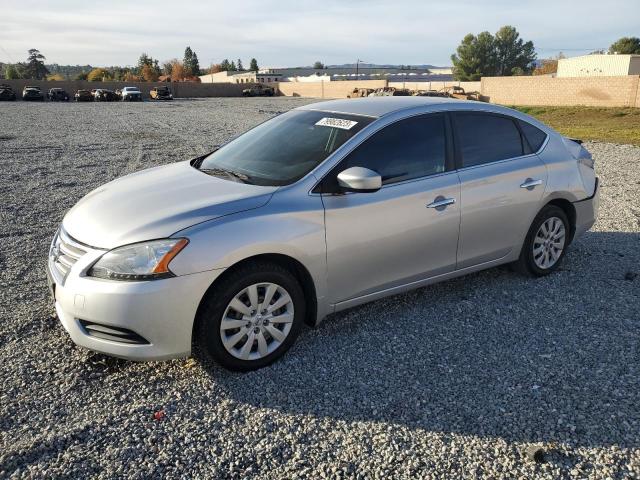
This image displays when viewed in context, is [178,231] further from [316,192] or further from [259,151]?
[259,151]

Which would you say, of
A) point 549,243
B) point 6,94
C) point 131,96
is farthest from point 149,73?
point 549,243

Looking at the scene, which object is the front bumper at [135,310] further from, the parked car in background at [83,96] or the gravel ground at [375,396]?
the parked car in background at [83,96]

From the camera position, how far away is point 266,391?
335cm

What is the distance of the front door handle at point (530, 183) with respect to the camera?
4715 mm

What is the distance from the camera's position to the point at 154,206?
354 centimetres

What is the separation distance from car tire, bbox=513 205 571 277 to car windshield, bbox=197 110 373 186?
6.63 ft

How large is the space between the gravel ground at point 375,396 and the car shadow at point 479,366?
0.01 meters

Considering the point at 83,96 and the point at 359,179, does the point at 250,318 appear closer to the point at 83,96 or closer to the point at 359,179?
the point at 359,179

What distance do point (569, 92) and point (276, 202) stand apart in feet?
132

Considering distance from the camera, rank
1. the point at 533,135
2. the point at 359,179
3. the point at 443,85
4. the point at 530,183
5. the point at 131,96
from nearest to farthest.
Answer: the point at 359,179 < the point at 530,183 < the point at 533,135 < the point at 131,96 < the point at 443,85

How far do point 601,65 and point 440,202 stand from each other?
205 ft

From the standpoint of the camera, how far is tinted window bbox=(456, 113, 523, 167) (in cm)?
448

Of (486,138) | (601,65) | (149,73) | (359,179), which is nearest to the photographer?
(359,179)

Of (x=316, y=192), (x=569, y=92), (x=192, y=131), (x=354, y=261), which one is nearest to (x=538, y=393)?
(x=354, y=261)
